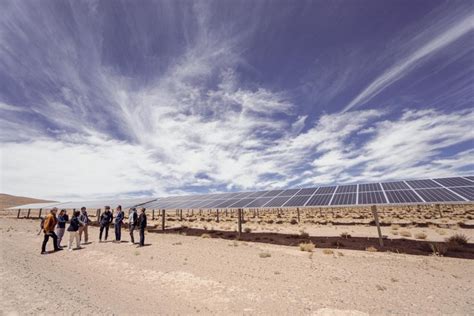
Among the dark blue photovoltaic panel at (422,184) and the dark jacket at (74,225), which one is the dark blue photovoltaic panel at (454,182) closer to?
the dark blue photovoltaic panel at (422,184)

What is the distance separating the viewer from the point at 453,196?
12.9 m

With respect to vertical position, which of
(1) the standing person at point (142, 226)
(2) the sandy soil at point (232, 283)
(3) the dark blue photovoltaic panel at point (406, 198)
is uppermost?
(3) the dark blue photovoltaic panel at point (406, 198)

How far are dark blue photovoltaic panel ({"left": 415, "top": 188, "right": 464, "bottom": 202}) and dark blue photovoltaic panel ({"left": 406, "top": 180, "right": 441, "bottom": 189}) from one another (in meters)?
1.35

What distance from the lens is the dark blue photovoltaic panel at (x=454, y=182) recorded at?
1505cm

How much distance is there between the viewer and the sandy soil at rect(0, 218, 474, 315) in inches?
244

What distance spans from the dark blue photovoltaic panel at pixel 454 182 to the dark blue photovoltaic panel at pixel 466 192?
1097 mm

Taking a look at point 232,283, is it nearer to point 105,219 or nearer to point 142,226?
point 142,226

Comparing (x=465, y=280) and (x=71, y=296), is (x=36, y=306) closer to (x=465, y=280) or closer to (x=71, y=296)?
(x=71, y=296)

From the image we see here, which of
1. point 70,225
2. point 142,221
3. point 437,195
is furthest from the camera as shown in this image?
point 142,221

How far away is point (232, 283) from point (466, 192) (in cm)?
1459

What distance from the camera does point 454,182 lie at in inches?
636

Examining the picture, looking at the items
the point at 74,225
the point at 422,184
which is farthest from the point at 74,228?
the point at 422,184

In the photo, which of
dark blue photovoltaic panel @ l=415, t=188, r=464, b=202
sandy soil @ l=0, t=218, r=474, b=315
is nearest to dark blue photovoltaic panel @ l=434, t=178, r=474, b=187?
dark blue photovoltaic panel @ l=415, t=188, r=464, b=202

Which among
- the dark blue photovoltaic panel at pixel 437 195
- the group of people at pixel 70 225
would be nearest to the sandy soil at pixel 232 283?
the group of people at pixel 70 225
